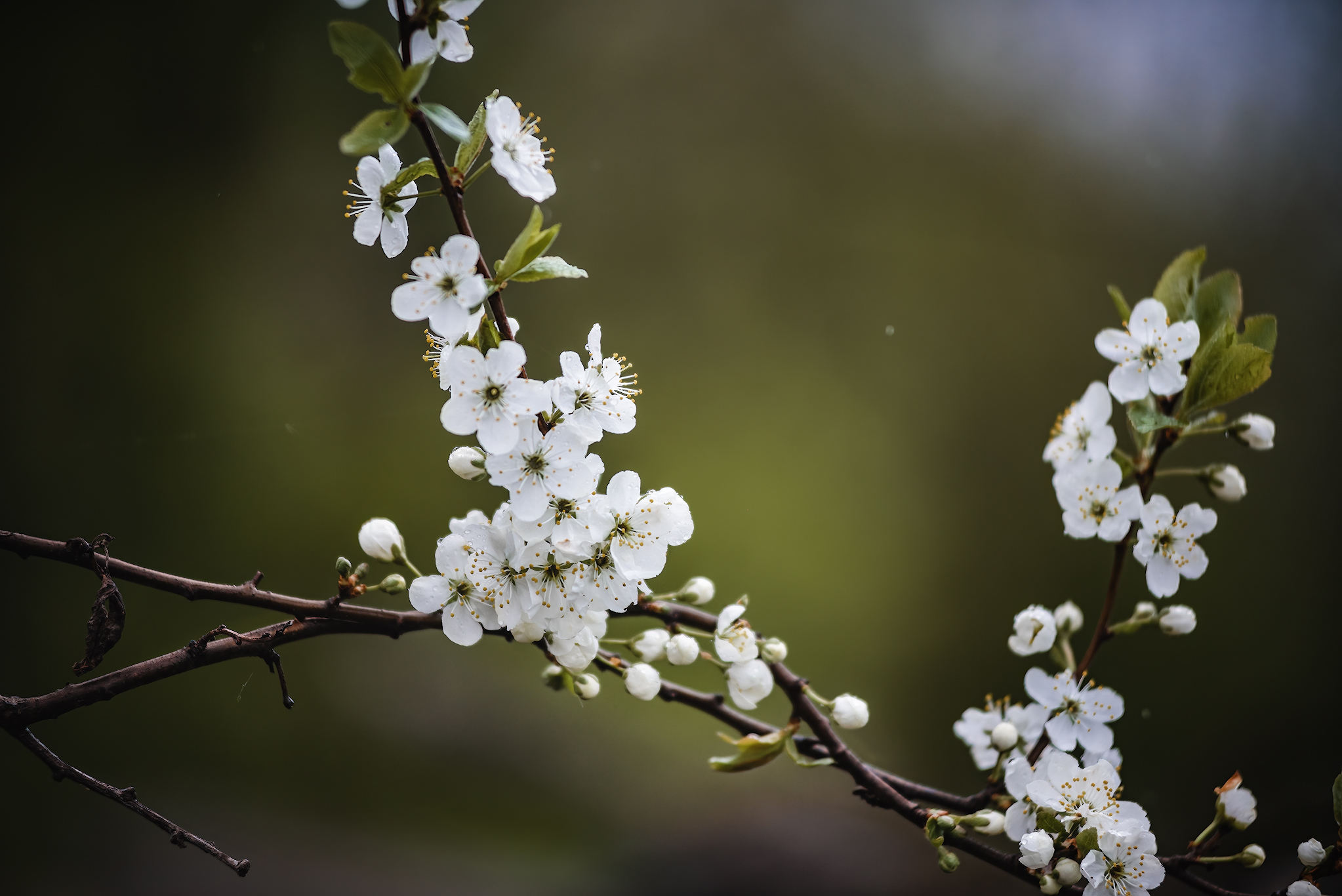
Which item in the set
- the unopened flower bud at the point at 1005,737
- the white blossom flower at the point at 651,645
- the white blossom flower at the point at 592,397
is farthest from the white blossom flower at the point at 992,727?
the white blossom flower at the point at 592,397

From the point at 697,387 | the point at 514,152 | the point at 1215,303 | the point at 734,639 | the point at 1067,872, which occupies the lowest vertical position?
→ the point at 1067,872

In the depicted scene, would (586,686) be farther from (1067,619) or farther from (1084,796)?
(1067,619)

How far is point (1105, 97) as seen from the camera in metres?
1.63

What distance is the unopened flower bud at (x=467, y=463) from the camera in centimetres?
60

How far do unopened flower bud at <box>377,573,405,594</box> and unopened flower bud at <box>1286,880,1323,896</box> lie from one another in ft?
2.74

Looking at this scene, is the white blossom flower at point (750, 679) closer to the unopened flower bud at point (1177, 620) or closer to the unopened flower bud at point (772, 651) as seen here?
the unopened flower bud at point (772, 651)

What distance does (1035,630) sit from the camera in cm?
75

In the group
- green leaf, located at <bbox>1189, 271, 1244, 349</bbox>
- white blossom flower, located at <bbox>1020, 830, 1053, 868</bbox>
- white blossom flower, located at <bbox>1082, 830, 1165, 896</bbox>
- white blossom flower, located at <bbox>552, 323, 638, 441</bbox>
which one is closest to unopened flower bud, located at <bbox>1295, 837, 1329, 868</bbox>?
white blossom flower, located at <bbox>1082, 830, 1165, 896</bbox>

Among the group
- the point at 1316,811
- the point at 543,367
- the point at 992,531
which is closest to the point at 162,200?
the point at 543,367

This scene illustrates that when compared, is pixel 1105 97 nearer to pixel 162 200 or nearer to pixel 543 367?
pixel 543 367

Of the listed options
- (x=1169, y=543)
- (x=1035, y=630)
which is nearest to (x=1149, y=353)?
(x=1169, y=543)

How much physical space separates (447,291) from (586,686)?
1.16 ft

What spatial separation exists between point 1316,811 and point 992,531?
82 cm

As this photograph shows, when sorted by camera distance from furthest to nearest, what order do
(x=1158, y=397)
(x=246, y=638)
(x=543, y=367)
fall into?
(x=543, y=367), (x=1158, y=397), (x=246, y=638)
